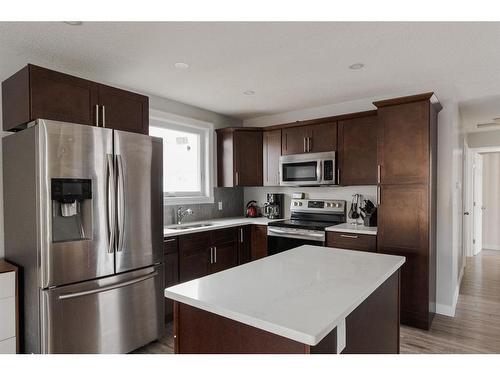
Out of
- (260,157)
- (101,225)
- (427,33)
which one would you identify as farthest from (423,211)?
(101,225)

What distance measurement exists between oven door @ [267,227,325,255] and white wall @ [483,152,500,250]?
5.07m

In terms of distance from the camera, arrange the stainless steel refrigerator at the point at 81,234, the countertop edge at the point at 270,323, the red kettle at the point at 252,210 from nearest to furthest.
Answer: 1. the countertop edge at the point at 270,323
2. the stainless steel refrigerator at the point at 81,234
3. the red kettle at the point at 252,210

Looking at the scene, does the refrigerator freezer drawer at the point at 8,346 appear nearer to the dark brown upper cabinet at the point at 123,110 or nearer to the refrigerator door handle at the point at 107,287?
the refrigerator door handle at the point at 107,287

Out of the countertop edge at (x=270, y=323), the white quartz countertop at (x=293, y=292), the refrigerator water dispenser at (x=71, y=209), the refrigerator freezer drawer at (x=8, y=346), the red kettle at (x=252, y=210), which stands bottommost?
the refrigerator freezer drawer at (x=8, y=346)

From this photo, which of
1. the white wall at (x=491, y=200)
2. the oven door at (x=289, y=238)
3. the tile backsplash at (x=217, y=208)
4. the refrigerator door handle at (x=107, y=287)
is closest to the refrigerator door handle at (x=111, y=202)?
the refrigerator door handle at (x=107, y=287)

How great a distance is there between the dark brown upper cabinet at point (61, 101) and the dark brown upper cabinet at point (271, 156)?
6.52 ft

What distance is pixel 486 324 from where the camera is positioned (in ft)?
9.70

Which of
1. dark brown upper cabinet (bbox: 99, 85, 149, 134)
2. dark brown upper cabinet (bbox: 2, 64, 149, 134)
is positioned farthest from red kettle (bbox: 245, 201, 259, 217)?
dark brown upper cabinet (bbox: 2, 64, 149, 134)


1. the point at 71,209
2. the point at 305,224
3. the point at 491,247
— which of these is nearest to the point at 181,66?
the point at 71,209

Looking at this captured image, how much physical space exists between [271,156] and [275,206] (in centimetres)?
71

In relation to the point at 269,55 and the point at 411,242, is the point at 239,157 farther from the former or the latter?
the point at 411,242

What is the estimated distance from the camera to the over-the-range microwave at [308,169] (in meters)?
3.68

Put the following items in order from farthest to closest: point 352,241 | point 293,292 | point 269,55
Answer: point 352,241, point 269,55, point 293,292

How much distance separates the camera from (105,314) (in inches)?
88.9
